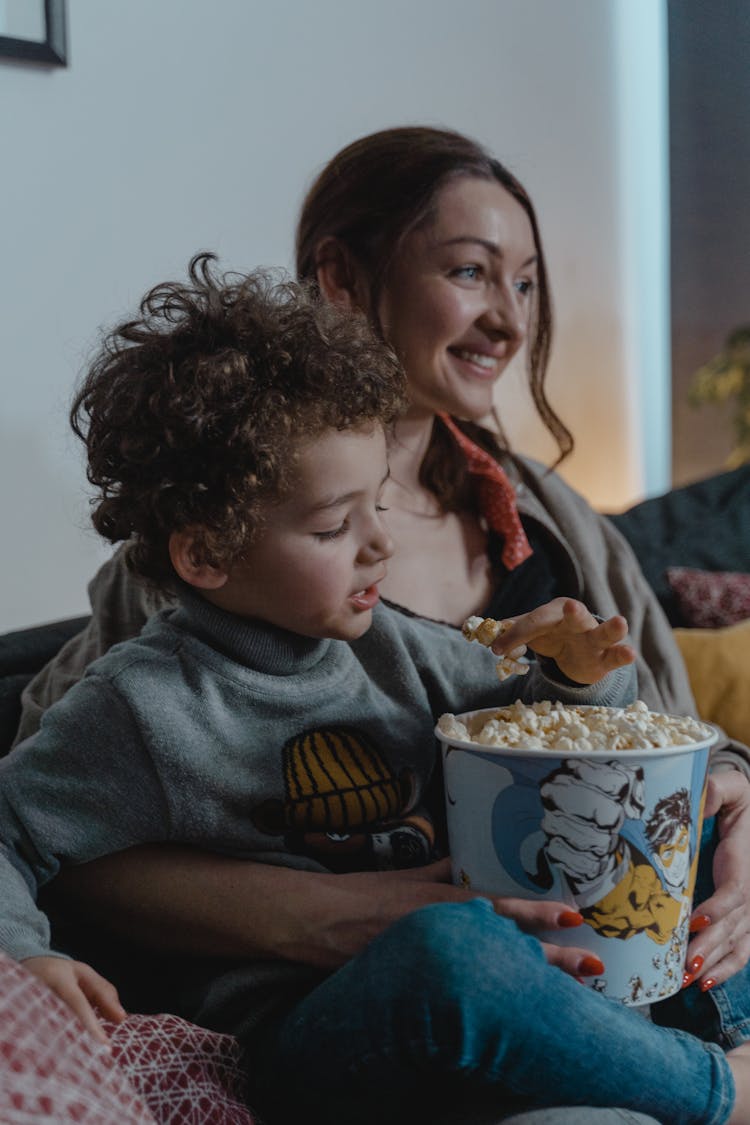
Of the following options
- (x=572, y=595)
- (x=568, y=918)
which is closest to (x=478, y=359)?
(x=572, y=595)

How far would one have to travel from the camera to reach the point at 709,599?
1.99m

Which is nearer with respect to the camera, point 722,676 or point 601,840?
point 601,840

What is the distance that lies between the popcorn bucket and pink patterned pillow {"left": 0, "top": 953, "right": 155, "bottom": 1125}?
0.34 metres

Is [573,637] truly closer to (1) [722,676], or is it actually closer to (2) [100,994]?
(2) [100,994]

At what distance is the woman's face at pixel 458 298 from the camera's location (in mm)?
1465

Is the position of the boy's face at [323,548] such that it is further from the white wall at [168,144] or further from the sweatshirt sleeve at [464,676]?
the white wall at [168,144]

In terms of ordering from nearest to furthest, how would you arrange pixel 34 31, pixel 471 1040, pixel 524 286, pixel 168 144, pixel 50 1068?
1. pixel 50 1068
2. pixel 471 1040
3. pixel 524 286
4. pixel 34 31
5. pixel 168 144

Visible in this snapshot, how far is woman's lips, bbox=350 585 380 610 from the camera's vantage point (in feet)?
3.63

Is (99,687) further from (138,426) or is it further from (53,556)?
(53,556)

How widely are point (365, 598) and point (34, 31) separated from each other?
1.10 meters

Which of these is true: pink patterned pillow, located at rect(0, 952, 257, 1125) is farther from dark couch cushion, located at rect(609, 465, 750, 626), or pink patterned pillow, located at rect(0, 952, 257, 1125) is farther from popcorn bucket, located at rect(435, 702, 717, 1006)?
dark couch cushion, located at rect(609, 465, 750, 626)

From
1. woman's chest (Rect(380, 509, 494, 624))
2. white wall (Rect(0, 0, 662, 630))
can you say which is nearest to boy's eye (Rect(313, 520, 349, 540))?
woman's chest (Rect(380, 509, 494, 624))

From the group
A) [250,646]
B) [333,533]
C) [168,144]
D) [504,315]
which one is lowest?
[250,646]

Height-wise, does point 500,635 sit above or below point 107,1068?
above
